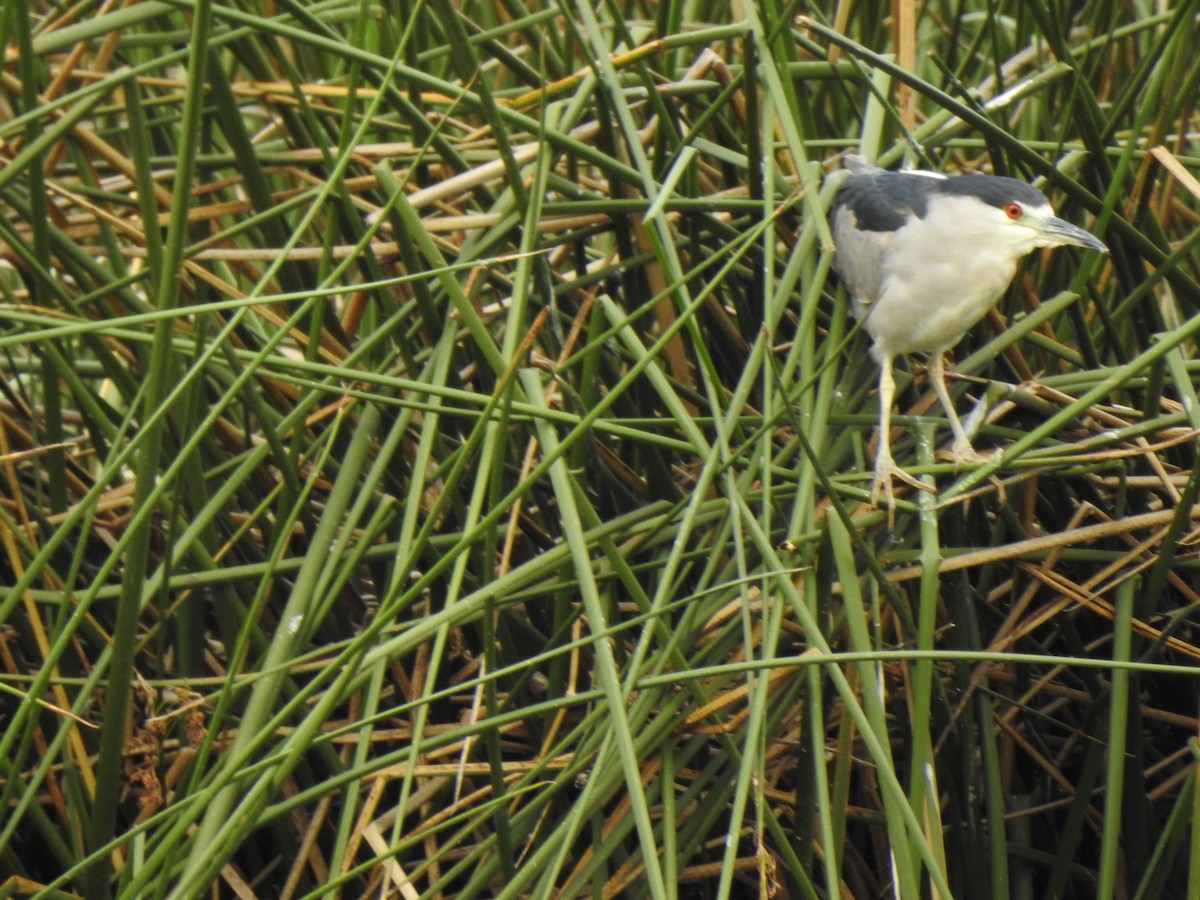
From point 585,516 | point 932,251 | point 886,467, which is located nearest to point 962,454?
point 886,467

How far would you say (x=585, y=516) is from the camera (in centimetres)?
184

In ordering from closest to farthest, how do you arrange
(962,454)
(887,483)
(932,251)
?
(887,483)
(962,454)
(932,251)

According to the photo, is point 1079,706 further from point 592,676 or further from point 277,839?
point 277,839

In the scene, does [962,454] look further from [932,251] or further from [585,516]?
[585,516]

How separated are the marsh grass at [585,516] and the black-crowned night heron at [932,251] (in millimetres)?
61

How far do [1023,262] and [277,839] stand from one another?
4.70 feet

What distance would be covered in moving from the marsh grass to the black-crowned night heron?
6 cm

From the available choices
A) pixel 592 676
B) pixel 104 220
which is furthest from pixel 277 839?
pixel 104 220

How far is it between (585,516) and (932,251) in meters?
0.68

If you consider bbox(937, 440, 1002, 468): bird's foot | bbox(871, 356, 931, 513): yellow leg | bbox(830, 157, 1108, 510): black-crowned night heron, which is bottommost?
bbox(937, 440, 1002, 468): bird's foot

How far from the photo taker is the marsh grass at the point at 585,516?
1.56 meters

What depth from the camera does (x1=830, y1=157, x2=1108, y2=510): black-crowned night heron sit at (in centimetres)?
198

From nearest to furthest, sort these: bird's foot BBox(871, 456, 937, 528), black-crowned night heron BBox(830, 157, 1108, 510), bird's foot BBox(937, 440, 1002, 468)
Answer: bird's foot BBox(871, 456, 937, 528)
bird's foot BBox(937, 440, 1002, 468)
black-crowned night heron BBox(830, 157, 1108, 510)

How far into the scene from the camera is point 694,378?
7.39 feet
